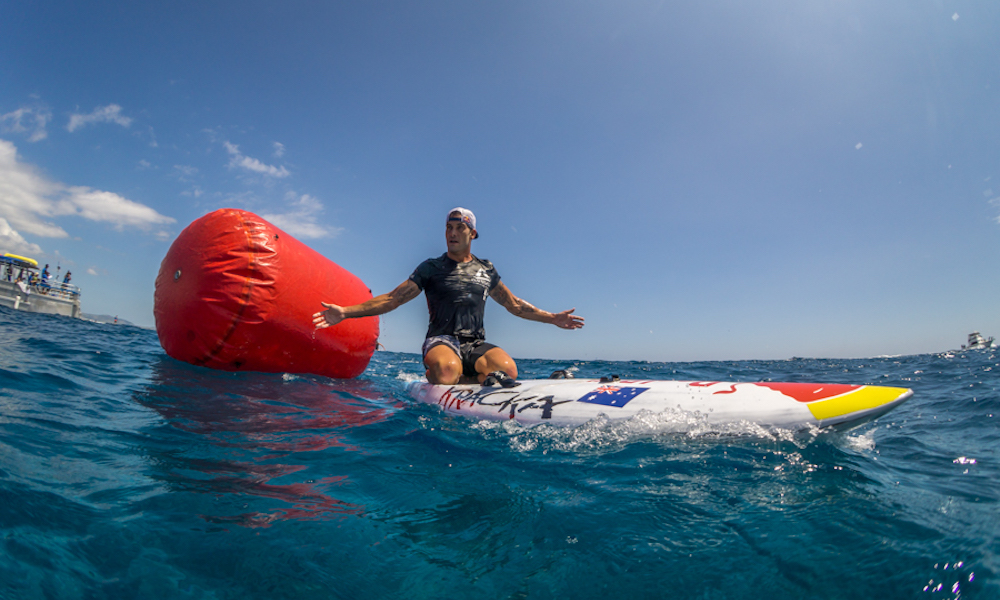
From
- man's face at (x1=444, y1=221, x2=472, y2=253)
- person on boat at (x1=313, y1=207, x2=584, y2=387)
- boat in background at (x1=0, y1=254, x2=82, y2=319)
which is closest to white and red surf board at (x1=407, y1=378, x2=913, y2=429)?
person on boat at (x1=313, y1=207, x2=584, y2=387)

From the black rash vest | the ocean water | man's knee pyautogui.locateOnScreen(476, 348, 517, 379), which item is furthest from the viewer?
the black rash vest

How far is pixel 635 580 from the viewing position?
1417 millimetres

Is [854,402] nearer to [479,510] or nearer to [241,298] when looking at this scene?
[479,510]

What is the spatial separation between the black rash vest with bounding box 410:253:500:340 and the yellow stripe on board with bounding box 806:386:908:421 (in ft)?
10.1

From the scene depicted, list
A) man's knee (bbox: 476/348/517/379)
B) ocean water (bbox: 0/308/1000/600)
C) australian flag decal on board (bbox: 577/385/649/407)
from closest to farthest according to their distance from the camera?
ocean water (bbox: 0/308/1000/600), australian flag decal on board (bbox: 577/385/649/407), man's knee (bbox: 476/348/517/379)

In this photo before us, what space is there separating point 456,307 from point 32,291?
31.7 metres

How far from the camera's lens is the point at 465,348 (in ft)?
15.4

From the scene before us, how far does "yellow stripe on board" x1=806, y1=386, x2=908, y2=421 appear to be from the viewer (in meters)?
2.48

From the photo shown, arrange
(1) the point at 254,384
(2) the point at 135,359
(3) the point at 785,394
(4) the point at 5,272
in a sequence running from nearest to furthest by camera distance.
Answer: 1. (3) the point at 785,394
2. (1) the point at 254,384
3. (2) the point at 135,359
4. (4) the point at 5,272

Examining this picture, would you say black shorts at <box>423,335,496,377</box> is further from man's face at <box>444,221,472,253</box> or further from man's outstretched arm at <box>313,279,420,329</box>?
man's face at <box>444,221,472,253</box>

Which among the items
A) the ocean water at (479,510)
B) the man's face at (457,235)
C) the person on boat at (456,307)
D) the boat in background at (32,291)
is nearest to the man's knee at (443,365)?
the person on boat at (456,307)

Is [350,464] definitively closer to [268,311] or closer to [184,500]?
[184,500]

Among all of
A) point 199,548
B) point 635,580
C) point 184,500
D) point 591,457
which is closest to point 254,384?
point 184,500

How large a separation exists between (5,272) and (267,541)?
34149 mm
